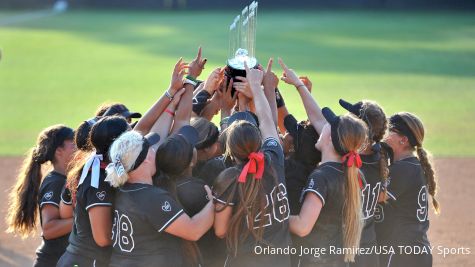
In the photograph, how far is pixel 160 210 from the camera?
13.9 ft

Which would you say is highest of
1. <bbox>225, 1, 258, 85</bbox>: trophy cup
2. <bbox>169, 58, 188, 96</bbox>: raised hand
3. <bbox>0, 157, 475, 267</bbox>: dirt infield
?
<bbox>225, 1, 258, 85</bbox>: trophy cup

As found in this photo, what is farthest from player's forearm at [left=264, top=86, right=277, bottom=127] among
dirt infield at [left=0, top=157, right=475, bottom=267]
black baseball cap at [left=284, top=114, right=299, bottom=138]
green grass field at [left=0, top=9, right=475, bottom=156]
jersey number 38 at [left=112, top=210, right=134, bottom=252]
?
green grass field at [left=0, top=9, right=475, bottom=156]

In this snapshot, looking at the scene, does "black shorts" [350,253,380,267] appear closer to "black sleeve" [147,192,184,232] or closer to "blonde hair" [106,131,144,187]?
"black sleeve" [147,192,184,232]

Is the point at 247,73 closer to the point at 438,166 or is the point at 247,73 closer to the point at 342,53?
the point at 438,166

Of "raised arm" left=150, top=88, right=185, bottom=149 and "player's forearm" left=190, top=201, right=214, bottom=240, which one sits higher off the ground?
"raised arm" left=150, top=88, right=185, bottom=149

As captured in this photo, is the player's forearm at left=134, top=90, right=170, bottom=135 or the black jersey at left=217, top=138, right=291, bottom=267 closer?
the black jersey at left=217, top=138, right=291, bottom=267

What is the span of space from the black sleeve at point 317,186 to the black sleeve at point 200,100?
4.17ft

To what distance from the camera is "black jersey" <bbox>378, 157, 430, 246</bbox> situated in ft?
17.1

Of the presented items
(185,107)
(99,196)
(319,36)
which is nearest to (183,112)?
(185,107)

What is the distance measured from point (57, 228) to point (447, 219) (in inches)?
200

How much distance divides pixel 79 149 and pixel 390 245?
2.14m

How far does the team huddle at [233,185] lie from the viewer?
14.3ft

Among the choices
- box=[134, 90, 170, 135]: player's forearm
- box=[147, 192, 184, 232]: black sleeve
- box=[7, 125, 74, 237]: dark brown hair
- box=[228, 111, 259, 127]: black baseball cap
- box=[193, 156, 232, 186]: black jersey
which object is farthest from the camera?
box=[7, 125, 74, 237]: dark brown hair

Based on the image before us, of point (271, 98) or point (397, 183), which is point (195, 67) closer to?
point (271, 98)
